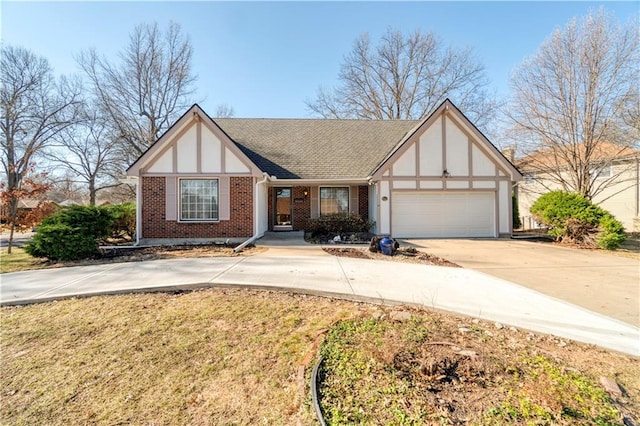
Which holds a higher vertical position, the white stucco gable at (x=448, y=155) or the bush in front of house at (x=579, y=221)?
the white stucco gable at (x=448, y=155)

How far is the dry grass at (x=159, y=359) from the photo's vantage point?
8.52 feet

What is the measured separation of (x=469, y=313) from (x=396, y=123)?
1605 centimetres

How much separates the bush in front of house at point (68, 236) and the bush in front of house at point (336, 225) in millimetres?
8256

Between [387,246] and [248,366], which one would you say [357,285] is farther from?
[387,246]

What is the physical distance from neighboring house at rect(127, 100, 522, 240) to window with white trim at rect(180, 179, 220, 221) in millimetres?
42

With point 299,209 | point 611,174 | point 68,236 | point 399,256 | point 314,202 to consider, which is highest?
point 611,174

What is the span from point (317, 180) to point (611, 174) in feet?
59.5

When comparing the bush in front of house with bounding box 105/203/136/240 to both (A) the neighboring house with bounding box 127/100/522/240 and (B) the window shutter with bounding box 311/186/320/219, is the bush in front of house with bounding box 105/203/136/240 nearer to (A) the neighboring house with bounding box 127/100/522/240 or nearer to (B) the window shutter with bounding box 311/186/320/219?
(A) the neighboring house with bounding box 127/100/522/240

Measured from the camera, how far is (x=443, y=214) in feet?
44.5

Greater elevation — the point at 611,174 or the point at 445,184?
the point at 611,174

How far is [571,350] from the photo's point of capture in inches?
139

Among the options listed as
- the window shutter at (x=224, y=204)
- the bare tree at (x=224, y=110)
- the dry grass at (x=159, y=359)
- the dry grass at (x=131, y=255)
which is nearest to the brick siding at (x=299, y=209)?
the window shutter at (x=224, y=204)

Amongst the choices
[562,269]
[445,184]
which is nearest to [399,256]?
[562,269]

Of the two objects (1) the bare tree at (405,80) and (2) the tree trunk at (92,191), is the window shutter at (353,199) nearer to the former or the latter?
(1) the bare tree at (405,80)
